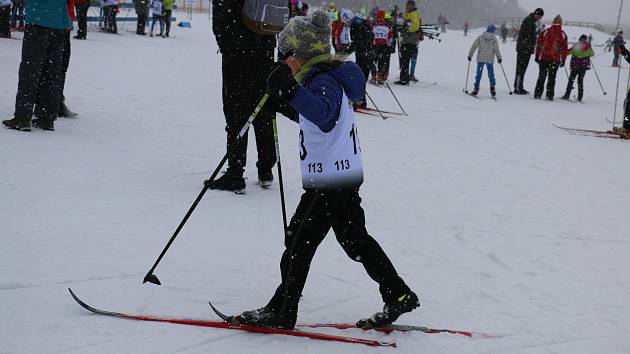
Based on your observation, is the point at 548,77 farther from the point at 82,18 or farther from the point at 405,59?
the point at 82,18

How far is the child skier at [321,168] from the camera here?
8.75ft

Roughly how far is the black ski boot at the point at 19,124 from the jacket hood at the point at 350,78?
15.3 ft

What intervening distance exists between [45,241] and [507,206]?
430 cm

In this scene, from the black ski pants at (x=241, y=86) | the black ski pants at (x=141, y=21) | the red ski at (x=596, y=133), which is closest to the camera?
the black ski pants at (x=241, y=86)

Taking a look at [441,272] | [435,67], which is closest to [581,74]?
[435,67]

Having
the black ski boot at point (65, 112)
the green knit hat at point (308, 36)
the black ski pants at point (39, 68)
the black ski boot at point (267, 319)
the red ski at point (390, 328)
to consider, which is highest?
the green knit hat at point (308, 36)

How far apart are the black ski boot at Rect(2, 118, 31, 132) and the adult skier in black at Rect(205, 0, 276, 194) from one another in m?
2.57

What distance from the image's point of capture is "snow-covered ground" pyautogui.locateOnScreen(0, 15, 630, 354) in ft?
10.1

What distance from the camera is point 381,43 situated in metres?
14.9

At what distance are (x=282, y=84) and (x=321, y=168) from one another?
463mm

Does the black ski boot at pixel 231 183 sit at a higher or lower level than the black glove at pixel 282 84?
lower

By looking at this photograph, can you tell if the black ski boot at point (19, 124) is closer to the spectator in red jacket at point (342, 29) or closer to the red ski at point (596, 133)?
the red ski at point (596, 133)

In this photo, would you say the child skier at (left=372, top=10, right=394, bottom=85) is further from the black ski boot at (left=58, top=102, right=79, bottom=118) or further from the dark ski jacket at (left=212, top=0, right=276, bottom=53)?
the dark ski jacket at (left=212, top=0, right=276, bottom=53)

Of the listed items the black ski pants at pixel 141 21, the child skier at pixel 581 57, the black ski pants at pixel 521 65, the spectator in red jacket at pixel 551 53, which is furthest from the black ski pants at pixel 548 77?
the black ski pants at pixel 141 21
